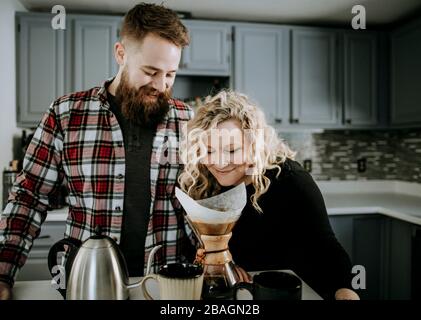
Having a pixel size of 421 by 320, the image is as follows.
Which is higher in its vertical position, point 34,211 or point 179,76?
point 179,76

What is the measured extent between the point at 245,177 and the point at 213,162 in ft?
0.27

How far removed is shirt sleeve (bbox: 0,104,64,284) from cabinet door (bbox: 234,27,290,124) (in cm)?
127

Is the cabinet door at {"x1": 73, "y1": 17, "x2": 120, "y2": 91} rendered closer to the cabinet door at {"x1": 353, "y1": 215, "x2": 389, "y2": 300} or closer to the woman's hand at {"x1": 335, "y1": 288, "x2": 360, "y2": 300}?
the woman's hand at {"x1": 335, "y1": 288, "x2": 360, "y2": 300}

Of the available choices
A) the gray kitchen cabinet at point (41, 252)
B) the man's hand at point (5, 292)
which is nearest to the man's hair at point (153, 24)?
the man's hand at point (5, 292)

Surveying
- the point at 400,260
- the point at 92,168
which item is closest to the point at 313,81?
the point at 400,260

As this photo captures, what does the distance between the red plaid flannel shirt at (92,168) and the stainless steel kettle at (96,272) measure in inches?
9.3

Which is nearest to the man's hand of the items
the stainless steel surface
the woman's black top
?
the stainless steel surface

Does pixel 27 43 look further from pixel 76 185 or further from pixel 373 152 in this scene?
pixel 373 152

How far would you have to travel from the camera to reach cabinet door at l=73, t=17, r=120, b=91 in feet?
4.36

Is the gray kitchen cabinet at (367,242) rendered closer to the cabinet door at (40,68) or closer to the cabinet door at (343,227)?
the cabinet door at (343,227)

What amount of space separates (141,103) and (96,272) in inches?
13.8
